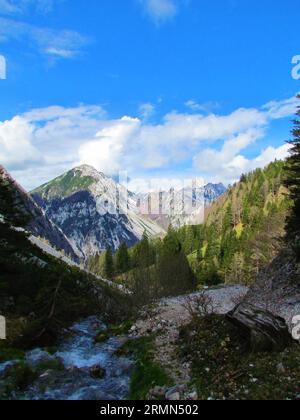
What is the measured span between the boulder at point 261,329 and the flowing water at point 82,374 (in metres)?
5.32

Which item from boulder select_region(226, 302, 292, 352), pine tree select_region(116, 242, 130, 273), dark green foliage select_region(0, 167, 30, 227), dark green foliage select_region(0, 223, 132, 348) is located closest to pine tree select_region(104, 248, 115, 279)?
pine tree select_region(116, 242, 130, 273)

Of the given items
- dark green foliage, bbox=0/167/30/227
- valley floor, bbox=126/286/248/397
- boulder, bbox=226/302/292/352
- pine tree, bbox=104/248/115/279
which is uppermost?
dark green foliage, bbox=0/167/30/227

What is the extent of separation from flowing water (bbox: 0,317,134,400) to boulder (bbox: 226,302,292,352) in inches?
210

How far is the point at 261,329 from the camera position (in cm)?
1633

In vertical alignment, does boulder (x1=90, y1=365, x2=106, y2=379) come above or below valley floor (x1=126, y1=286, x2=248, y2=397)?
below

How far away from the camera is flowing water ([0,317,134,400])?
49.6ft

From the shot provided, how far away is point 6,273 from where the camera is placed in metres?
28.8

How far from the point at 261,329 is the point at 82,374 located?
7.99m

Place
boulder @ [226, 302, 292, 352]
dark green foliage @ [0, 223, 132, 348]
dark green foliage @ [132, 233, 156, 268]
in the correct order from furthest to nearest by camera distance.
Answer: dark green foliage @ [132, 233, 156, 268], dark green foliage @ [0, 223, 132, 348], boulder @ [226, 302, 292, 352]

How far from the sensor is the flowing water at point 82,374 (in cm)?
1512

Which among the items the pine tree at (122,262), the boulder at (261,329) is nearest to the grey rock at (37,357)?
the boulder at (261,329)

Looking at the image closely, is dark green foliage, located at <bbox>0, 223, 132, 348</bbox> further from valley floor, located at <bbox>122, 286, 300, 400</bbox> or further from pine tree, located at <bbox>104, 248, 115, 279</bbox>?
pine tree, located at <bbox>104, 248, 115, 279</bbox>

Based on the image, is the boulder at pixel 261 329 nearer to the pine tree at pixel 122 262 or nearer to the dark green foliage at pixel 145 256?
the dark green foliage at pixel 145 256
